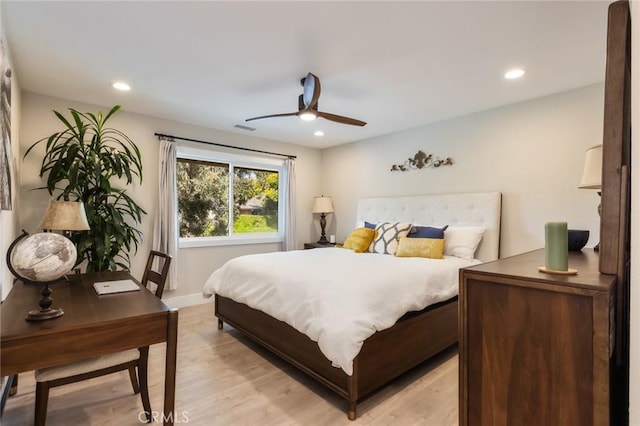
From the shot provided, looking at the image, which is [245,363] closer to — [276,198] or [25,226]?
[25,226]

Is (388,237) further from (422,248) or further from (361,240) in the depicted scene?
(422,248)

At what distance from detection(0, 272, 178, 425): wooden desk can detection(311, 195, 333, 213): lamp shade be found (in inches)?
144

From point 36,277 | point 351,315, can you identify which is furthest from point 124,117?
point 351,315

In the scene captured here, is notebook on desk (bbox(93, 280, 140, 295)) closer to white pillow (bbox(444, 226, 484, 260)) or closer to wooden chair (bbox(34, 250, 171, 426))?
wooden chair (bbox(34, 250, 171, 426))

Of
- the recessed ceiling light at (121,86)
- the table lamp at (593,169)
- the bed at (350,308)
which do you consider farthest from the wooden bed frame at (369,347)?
the recessed ceiling light at (121,86)

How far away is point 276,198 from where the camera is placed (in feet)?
17.1

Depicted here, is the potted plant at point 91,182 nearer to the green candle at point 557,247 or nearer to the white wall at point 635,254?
the green candle at point 557,247

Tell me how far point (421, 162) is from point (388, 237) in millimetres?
1187

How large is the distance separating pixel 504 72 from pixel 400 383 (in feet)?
8.65

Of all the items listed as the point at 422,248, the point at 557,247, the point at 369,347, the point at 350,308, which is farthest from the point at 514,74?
the point at 369,347

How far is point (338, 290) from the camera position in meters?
2.10

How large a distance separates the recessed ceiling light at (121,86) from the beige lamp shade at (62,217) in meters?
1.64

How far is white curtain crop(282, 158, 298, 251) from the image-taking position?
16.4ft

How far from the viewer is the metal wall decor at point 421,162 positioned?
12.8ft
